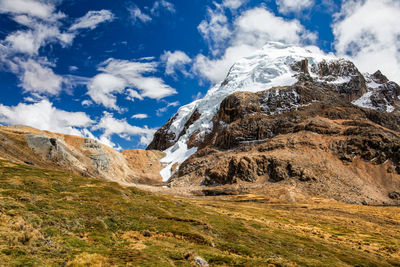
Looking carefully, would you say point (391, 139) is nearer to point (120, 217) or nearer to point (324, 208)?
point (324, 208)

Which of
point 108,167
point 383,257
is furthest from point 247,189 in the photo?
point 383,257

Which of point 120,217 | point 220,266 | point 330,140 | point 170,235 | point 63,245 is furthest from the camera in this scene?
point 330,140

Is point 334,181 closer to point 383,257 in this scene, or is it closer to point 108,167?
point 383,257

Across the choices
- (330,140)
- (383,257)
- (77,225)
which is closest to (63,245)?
(77,225)

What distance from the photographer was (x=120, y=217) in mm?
37969

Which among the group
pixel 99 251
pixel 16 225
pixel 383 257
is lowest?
pixel 383 257

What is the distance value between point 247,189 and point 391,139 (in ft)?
347

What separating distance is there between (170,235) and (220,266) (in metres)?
11.3

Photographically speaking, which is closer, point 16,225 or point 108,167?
point 16,225

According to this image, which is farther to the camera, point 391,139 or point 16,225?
point 391,139

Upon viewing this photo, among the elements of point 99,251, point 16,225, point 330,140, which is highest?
point 330,140

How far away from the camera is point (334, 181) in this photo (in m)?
155

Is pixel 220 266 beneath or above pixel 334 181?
beneath

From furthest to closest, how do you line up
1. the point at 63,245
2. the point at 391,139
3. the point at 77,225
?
the point at 391,139
the point at 77,225
the point at 63,245
